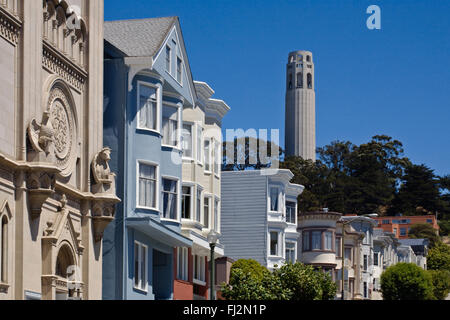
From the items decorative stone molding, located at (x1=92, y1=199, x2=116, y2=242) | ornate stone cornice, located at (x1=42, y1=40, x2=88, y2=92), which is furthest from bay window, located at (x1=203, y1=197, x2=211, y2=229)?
ornate stone cornice, located at (x1=42, y1=40, x2=88, y2=92)

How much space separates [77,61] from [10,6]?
625 cm

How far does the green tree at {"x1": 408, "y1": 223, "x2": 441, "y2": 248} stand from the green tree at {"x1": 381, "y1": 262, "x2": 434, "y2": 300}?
48.3 meters

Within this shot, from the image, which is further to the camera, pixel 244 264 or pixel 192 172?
pixel 244 264

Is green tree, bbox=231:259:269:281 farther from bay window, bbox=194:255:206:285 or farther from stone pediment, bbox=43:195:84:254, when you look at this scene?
stone pediment, bbox=43:195:84:254

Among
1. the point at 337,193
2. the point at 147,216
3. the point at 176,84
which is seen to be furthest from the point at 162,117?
the point at 337,193

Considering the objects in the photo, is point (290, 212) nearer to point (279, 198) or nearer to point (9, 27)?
point (279, 198)

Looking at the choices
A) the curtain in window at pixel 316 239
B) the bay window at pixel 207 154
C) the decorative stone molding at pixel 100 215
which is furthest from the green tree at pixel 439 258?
the decorative stone molding at pixel 100 215

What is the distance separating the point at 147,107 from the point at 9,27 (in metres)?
13.3

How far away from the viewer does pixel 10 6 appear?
2939 centimetres

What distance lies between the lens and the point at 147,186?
4141cm

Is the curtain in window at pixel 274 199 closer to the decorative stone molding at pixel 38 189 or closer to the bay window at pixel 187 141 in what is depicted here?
the bay window at pixel 187 141

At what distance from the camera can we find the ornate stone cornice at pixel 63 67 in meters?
32.4

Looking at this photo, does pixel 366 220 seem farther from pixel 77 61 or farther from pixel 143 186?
pixel 77 61

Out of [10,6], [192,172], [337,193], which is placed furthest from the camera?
A: [337,193]
